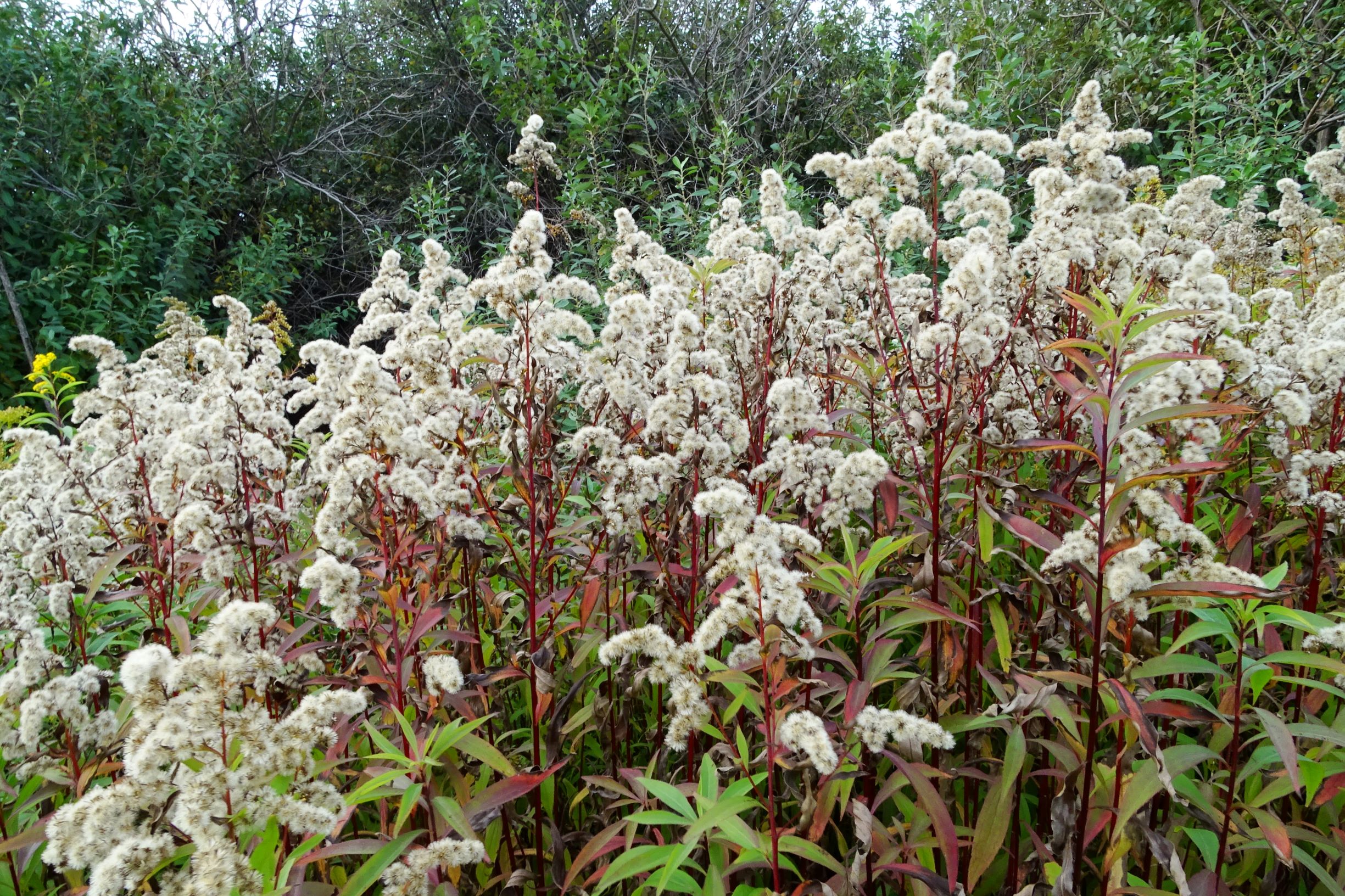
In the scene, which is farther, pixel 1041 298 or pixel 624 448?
pixel 1041 298

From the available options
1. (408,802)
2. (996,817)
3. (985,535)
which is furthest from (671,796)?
(985,535)

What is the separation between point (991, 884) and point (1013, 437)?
4.47 ft

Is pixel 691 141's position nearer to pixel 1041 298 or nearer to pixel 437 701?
pixel 1041 298

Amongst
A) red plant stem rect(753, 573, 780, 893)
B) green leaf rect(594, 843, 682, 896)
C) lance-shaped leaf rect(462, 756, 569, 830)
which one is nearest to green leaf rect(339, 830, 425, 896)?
lance-shaped leaf rect(462, 756, 569, 830)

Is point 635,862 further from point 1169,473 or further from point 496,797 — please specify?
point 1169,473

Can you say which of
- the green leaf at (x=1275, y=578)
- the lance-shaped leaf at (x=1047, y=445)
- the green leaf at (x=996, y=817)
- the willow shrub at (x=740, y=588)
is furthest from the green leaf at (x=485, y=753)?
the green leaf at (x=1275, y=578)

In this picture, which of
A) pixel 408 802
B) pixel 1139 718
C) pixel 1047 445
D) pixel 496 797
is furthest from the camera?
pixel 496 797

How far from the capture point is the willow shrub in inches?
64.9

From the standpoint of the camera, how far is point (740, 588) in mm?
1628

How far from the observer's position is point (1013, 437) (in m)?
2.72

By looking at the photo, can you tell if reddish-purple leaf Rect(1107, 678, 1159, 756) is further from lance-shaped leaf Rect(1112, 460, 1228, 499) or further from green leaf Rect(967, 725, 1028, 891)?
lance-shaped leaf Rect(1112, 460, 1228, 499)

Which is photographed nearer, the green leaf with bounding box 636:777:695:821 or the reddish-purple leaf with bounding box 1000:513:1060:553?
the green leaf with bounding box 636:777:695:821

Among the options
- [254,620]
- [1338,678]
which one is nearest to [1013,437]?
[1338,678]

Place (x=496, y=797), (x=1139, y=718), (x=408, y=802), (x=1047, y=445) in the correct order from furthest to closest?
(x=496, y=797) → (x=1047, y=445) → (x=408, y=802) → (x=1139, y=718)
